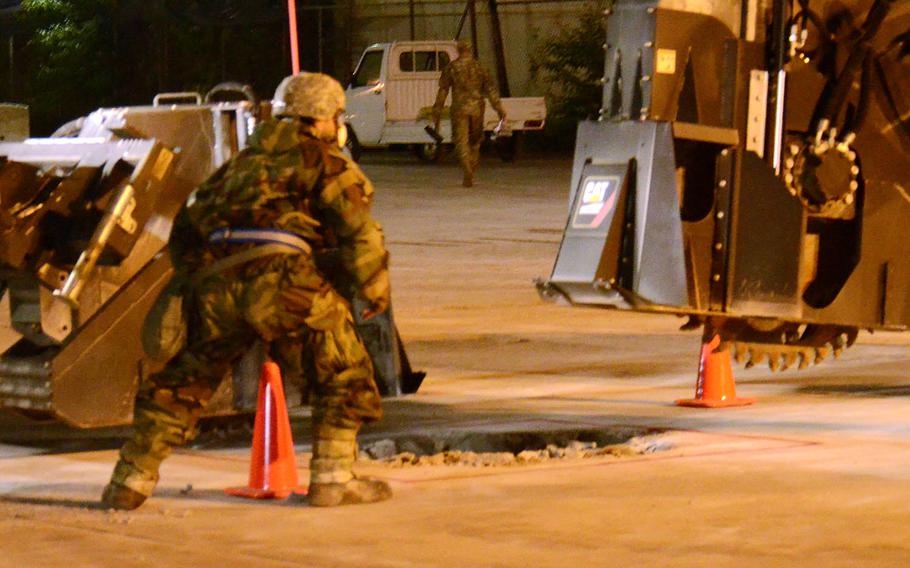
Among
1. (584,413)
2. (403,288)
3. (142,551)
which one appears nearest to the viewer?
(142,551)

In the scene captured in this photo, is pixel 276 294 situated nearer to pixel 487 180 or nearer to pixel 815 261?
pixel 815 261

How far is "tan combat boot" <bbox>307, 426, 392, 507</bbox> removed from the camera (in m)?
7.42

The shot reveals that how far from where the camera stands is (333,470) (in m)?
7.45

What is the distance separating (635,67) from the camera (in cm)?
835

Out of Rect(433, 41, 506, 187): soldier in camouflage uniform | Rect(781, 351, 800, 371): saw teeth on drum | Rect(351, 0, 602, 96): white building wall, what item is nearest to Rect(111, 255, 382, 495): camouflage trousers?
Rect(781, 351, 800, 371): saw teeth on drum

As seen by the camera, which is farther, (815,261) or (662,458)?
(815,261)

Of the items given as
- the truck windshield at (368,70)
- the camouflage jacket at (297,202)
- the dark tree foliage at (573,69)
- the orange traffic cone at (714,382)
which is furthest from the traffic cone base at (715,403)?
the dark tree foliage at (573,69)

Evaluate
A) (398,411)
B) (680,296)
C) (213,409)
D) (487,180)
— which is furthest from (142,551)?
(487,180)

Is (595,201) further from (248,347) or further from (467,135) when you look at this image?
(467,135)

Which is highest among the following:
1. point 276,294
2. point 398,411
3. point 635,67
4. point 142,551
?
point 635,67

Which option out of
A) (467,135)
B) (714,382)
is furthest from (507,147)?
(714,382)

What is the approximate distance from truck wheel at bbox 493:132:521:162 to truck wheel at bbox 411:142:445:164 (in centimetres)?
99

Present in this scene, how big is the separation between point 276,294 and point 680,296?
1938mm

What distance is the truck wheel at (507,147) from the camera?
33088 millimetres
